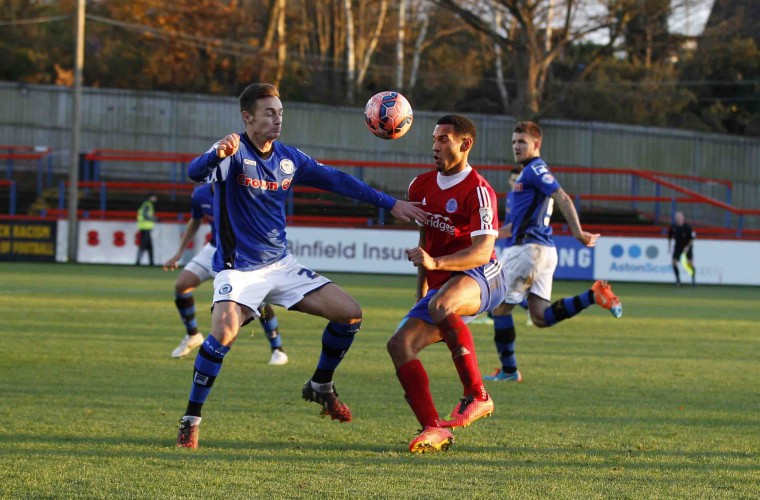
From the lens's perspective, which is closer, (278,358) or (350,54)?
(278,358)

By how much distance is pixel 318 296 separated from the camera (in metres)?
7.19

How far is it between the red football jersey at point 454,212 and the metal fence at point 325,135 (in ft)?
116

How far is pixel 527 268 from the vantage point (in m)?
10.6

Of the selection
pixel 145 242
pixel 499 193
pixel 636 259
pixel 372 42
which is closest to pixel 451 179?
pixel 636 259

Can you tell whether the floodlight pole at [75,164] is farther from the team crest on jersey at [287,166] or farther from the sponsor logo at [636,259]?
the team crest on jersey at [287,166]

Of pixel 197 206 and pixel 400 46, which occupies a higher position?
pixel 400 46

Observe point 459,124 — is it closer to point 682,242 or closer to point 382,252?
point 682,242

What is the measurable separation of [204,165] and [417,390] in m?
1.81

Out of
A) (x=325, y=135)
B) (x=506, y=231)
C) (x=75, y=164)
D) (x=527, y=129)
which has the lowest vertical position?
(x=506, y=231)

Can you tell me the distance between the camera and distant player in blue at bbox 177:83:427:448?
6871 millimetres

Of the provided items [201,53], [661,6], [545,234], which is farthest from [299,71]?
[545,234]

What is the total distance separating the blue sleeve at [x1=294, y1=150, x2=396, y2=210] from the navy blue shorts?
68cm

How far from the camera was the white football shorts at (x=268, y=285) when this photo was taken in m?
6.95

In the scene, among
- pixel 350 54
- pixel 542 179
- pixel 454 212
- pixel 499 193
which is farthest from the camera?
pixel 350 54
